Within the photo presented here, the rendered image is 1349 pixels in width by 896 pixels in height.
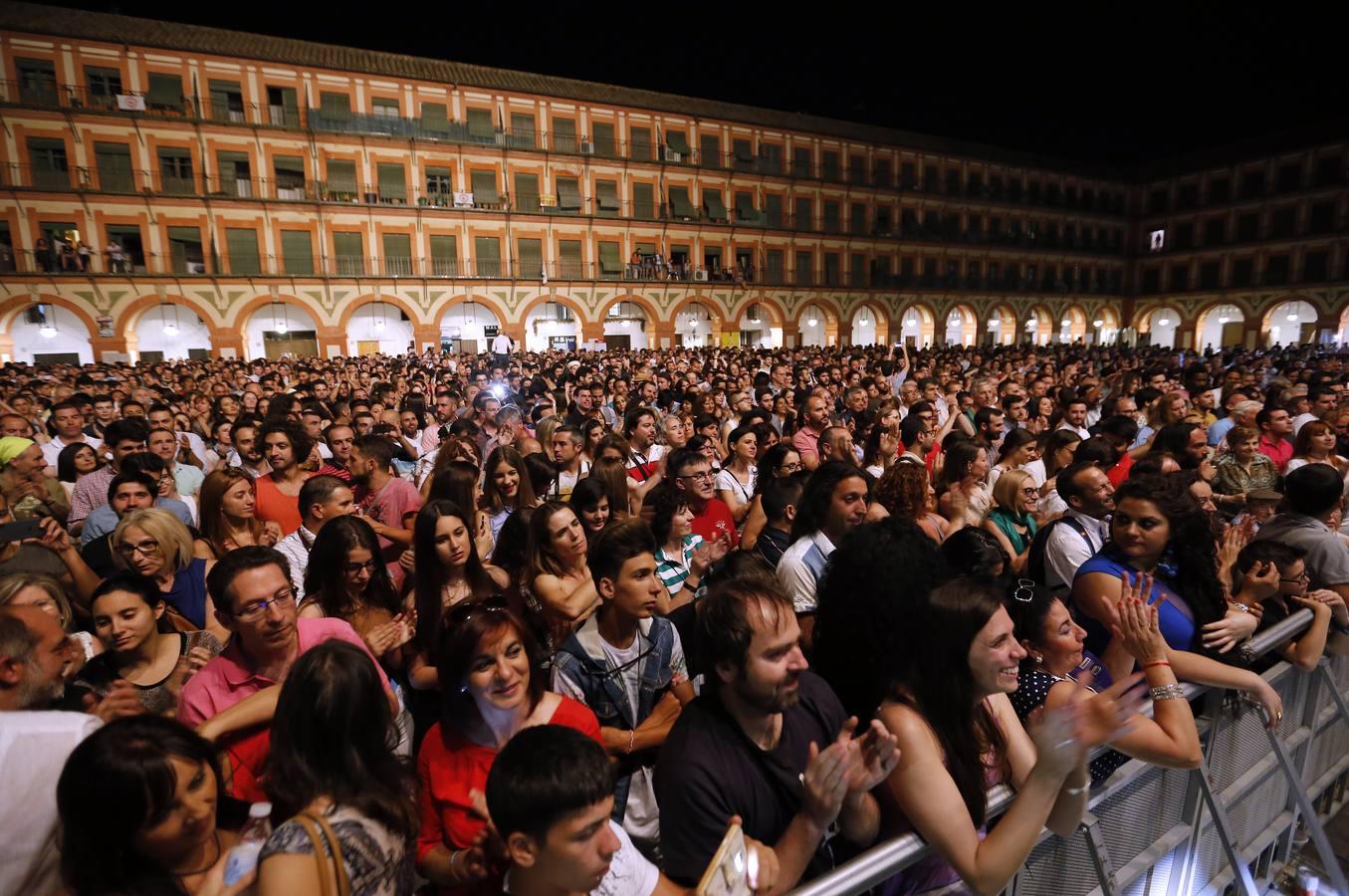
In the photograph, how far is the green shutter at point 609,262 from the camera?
3019cm

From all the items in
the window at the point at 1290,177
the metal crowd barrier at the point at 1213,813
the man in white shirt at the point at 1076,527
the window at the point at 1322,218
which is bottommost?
the metal crowd barrier at the point at 1213,813

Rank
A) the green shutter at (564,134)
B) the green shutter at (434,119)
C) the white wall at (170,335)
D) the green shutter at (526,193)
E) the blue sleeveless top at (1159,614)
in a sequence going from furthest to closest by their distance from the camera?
1. the green shutter at (564,134)
2. the green shutter at (526,193)
3. the green shutter at (434,119)
4. the white wall at (170,335)
5. the blue sleeveless top at (1159,614)

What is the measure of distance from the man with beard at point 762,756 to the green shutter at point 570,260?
29068 mm

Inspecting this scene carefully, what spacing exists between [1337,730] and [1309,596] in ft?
2.97

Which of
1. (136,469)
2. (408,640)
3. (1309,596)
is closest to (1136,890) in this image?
(1309,596)

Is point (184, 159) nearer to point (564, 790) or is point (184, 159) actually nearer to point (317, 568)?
point (317, 568)

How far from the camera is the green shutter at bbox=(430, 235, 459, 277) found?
27.5 metres

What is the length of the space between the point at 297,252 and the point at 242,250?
5.82 ft

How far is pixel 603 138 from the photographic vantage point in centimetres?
2989

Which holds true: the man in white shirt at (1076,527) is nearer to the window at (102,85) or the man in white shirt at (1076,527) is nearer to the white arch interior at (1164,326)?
the window at (102,85)

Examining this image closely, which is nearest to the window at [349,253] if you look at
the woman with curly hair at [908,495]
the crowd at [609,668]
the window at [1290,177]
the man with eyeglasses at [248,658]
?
the crowd at [609,668]

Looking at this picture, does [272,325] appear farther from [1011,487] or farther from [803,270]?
[1011,487]

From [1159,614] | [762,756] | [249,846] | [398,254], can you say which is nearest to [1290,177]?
[398,254]

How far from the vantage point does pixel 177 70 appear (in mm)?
23734
